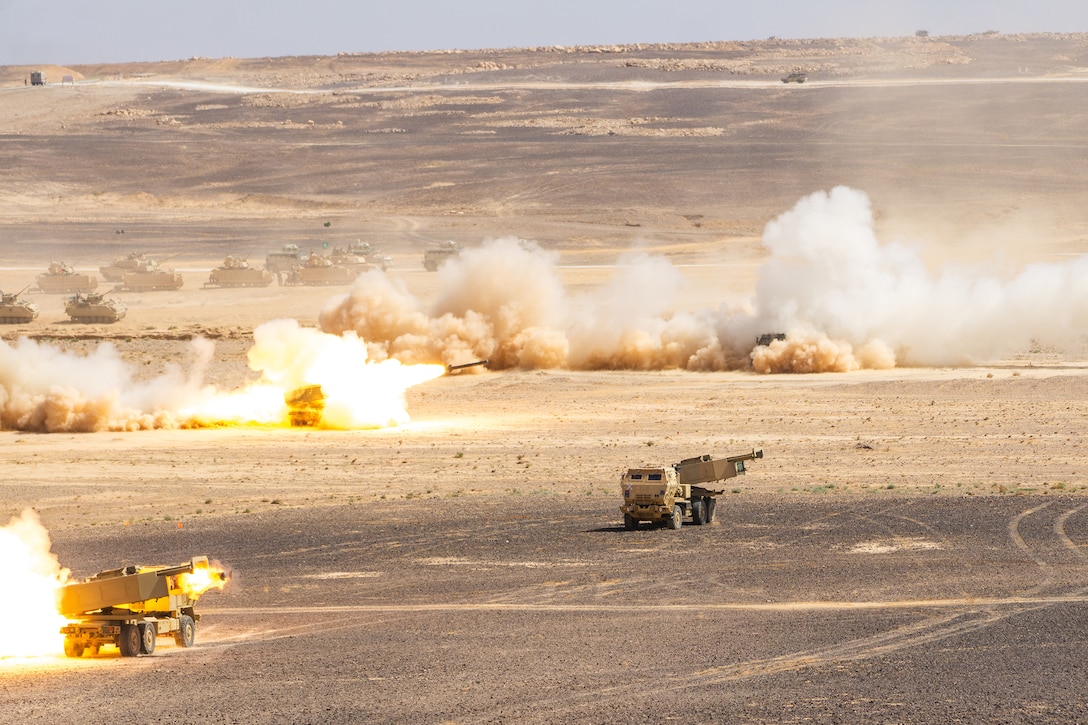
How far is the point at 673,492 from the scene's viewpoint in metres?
32.6

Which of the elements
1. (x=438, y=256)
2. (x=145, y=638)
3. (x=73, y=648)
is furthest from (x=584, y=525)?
(x=438, y=256)

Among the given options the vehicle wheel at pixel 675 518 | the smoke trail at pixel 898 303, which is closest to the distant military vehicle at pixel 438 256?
the smoke trail at pixel 898 303

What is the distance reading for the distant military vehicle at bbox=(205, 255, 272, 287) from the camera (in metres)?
87.1

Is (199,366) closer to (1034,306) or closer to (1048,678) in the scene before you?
(1034,306)

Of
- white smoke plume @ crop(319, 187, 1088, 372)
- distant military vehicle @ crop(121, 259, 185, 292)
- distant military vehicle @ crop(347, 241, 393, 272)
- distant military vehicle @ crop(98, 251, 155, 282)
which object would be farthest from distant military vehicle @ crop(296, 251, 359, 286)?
white smoke plume @ crop(319, 187, 1088, 372)

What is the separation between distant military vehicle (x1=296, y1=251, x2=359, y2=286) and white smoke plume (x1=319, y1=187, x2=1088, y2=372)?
26.8m

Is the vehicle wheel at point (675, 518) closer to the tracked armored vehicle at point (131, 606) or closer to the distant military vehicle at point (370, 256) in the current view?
the tracked armored vehicle at point (131, 606)

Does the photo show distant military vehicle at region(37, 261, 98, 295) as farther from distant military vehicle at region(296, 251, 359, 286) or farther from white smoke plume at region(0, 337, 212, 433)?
white smoke plume at region(0, 337, 212, 433)

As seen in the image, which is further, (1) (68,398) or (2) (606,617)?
(1) (68,398)

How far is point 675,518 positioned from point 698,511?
0.69 meters

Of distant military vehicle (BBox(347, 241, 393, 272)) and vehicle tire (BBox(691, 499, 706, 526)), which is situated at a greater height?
distant military vehicle (BBox(347, 241, 393, 272))

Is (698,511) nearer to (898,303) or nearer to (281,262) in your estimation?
(898,303)

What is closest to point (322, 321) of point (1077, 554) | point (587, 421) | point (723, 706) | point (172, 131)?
point (587, 421)

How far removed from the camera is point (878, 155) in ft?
422
